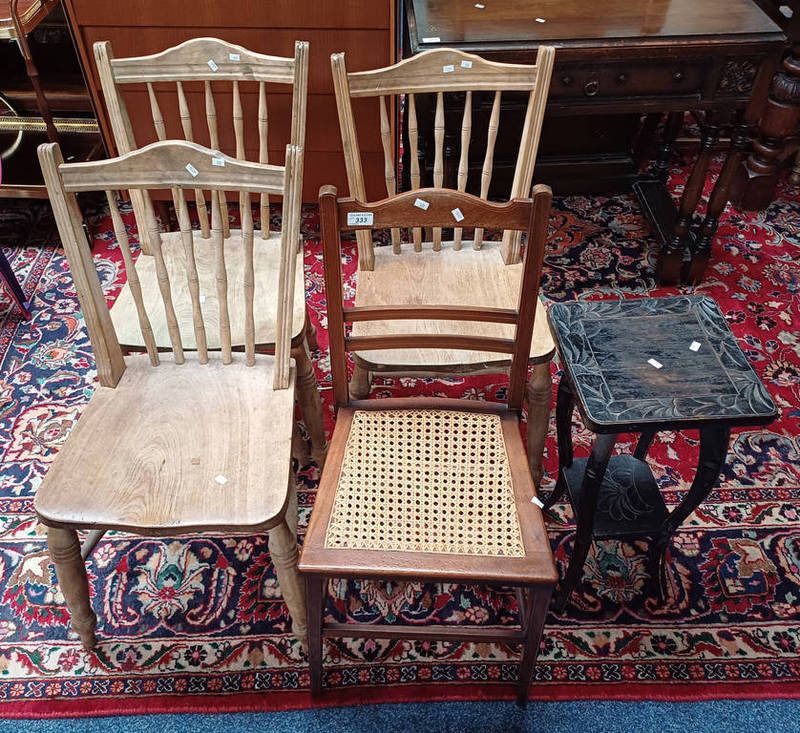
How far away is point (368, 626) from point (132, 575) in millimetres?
687

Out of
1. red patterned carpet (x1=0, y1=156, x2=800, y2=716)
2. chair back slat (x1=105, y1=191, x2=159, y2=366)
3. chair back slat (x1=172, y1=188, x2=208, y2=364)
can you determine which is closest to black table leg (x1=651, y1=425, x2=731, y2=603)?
red patterned carpet (x1=0, y1=156, x2=800, y2=716)

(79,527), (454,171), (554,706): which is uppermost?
(454,171)

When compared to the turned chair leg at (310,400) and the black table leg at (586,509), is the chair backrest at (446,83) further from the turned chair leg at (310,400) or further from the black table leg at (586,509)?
the black table leg at (586,509)

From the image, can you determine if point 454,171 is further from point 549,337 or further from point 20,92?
point 20,92

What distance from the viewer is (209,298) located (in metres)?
1.65

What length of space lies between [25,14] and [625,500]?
225 cm

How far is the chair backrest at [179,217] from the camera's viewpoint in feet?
3.94

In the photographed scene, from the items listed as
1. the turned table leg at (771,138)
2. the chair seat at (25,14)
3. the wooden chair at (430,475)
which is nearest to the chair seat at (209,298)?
the wooden chair at (430,475)

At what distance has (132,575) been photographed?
1.70m

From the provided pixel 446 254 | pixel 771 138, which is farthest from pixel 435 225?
pixel 771 138

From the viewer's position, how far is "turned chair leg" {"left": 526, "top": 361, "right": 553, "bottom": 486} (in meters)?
1.62

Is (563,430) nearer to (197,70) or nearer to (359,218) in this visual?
(359,218)

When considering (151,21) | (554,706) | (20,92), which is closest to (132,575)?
(554,706)

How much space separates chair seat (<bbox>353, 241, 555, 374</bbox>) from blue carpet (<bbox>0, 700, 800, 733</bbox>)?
76 cm
